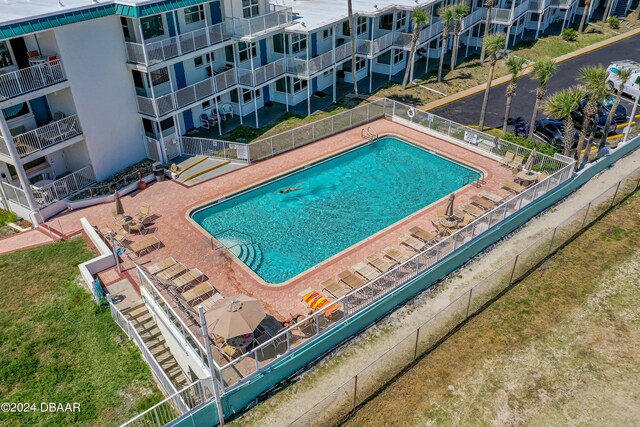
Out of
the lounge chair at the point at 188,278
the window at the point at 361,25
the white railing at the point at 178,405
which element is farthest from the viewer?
the window at the point at 361,25

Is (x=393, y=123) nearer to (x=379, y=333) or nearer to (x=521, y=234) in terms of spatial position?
(x=521, y=234)

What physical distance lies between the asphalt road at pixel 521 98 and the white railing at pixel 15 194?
27.4m

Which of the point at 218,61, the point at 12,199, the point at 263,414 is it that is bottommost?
the point at 263,414

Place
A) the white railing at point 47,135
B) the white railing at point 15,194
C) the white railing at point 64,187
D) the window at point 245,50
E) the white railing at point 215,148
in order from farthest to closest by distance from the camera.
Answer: the window at point 245,50, the white railing at point 215,148, the white railing at point 64,187, the white railing at point 15,194, the white railing at point 47,135

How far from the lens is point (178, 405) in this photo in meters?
16.3

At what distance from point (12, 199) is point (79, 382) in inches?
529

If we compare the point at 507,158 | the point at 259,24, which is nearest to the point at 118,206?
the point at 259,24

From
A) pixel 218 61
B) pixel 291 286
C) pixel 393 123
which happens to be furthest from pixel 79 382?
pixel 393 123

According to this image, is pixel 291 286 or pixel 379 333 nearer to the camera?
pixel 379 333

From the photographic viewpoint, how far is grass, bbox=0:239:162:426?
17.0 m

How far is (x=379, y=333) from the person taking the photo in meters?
20.2

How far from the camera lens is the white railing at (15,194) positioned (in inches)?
1006

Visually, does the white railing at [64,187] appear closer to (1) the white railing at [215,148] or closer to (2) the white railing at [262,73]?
(1) the white railing at [215,148]

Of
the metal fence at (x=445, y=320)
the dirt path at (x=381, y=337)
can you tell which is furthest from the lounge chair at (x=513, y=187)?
the metal fence at (x=445, y=320)
